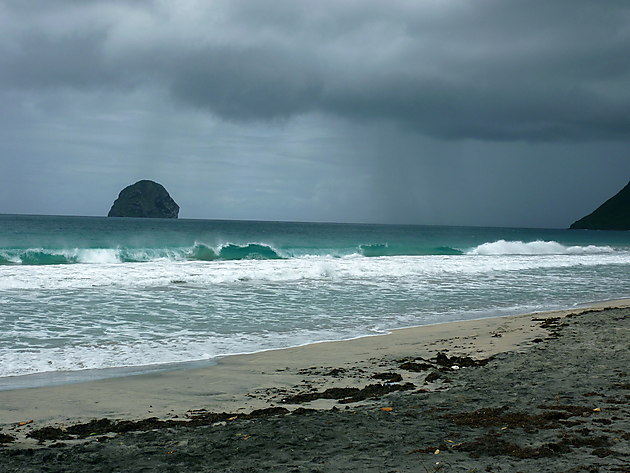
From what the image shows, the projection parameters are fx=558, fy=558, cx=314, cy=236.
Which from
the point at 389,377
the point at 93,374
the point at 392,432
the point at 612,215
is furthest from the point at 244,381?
the point at 612,215

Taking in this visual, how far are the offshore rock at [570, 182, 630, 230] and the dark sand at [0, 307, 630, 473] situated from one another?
181787mm

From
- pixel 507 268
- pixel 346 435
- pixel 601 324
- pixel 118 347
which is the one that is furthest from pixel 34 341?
pixel 507 268

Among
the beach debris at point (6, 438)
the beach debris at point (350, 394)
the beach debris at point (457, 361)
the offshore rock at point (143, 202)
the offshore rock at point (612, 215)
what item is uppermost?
the offshore rock at point (143, 202)

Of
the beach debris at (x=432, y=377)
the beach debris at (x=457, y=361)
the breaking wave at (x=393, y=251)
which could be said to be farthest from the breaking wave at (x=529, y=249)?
the beach debris at (x=432, y=377)

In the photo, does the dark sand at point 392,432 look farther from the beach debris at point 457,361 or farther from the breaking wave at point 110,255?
the breaking wave at point 110,255

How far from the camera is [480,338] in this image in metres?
10.2

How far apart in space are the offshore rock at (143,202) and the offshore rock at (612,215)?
136998 mm

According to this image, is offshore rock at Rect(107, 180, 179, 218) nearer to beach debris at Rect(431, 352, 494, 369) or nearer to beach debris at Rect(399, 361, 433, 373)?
beach debris at Rect(431, 352, 494, 369)

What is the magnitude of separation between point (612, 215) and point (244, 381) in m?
192

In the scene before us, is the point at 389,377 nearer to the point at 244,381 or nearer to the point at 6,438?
the point at 244,381

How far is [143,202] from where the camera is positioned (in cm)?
17462

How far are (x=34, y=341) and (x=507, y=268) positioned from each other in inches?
984

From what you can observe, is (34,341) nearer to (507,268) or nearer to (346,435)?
(346,435)

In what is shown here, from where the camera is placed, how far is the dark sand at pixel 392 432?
409 centimetres
